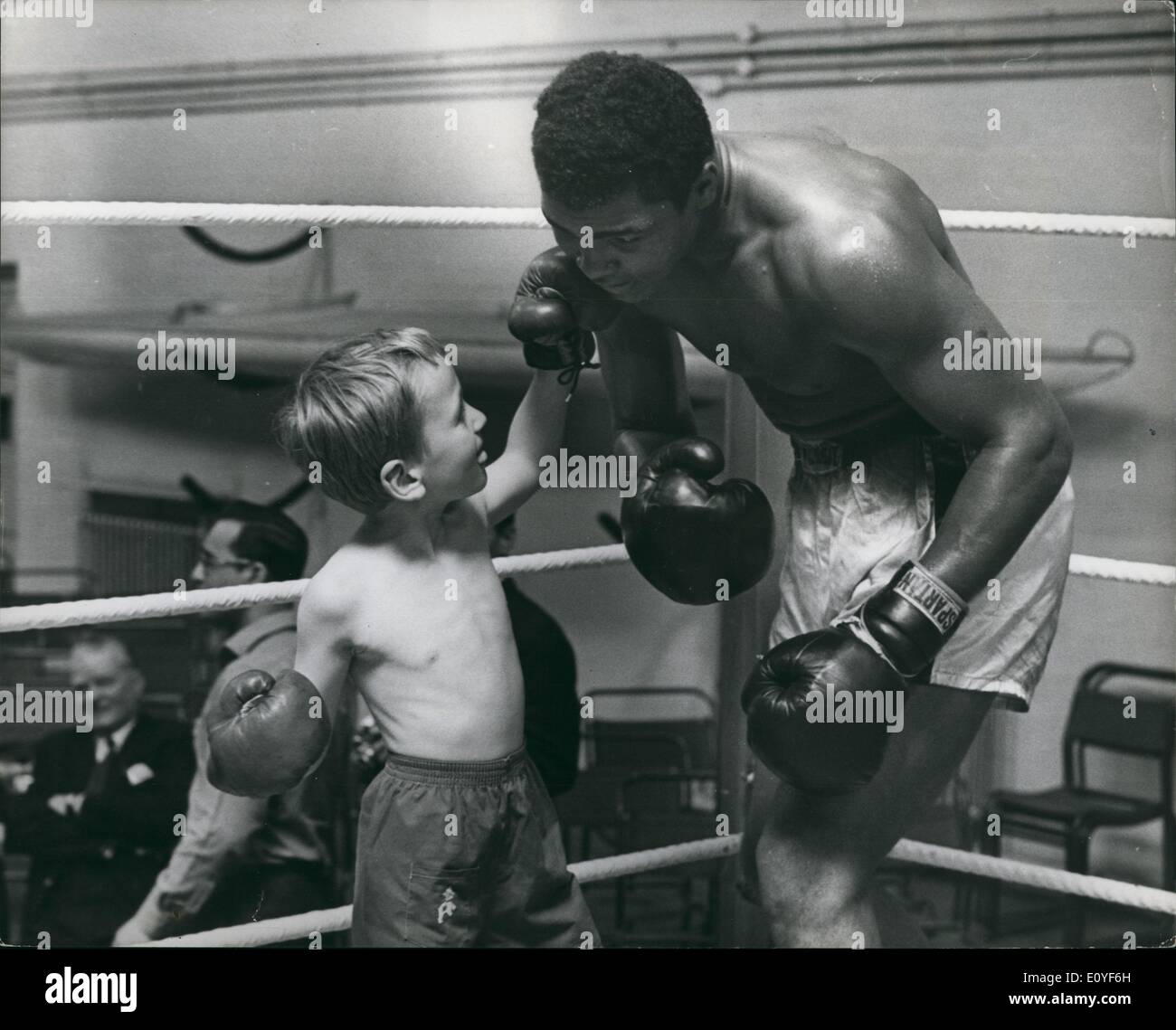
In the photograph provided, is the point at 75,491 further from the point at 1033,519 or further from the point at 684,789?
the point at 1033,519

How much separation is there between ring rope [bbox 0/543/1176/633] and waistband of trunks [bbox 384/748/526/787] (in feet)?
0.60

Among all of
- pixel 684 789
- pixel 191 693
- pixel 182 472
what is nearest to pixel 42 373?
pixel 182 472

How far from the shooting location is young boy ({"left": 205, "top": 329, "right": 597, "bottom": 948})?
91 cm

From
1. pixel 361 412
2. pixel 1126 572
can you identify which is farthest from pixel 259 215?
pixel 1126 572

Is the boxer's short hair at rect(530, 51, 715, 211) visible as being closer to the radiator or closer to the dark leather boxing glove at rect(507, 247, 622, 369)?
the dark leather boxing glove at rect(507, 247, 622, 369)

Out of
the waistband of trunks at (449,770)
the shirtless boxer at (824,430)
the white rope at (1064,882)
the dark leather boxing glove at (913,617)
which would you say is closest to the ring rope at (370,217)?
the shirtless boxer at (824,430)

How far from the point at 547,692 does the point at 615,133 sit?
51 cm

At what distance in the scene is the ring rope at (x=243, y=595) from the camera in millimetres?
963

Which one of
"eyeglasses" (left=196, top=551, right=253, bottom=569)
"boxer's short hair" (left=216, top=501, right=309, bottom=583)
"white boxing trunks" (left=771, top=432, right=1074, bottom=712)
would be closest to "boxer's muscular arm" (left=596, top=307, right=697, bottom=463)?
"white boxing trunks" (left=771, top=432, right=1074, bottom=712)

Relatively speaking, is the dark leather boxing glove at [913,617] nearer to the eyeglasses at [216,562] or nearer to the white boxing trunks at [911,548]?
the white boxing trunks at [911,548]

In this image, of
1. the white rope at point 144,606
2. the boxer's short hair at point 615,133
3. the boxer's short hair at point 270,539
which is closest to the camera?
the boxer's short hair at point 615,133

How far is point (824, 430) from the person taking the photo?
1.00 m

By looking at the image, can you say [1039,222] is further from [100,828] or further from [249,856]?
[100,828]

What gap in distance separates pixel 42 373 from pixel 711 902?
43.8 inches
